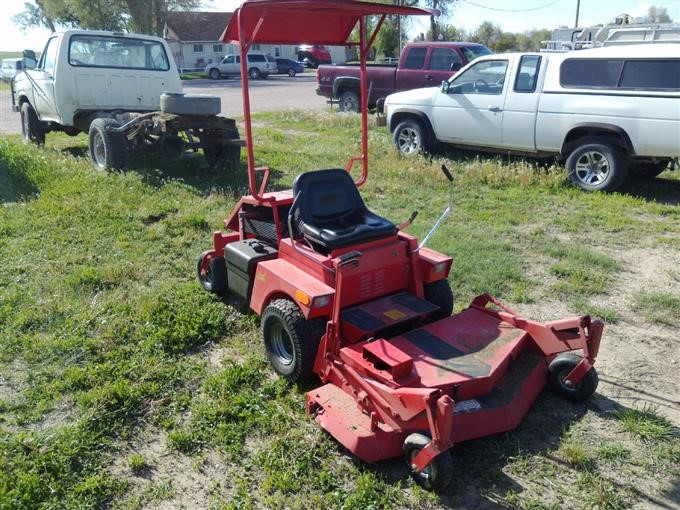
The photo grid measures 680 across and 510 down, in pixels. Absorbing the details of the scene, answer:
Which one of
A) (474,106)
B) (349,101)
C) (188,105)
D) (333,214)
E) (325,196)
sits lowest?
(333,214)

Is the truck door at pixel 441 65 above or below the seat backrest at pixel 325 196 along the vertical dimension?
above

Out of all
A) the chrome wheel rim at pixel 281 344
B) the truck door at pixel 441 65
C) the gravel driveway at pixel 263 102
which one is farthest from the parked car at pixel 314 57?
the chrome wheel rim at pixel 281 344

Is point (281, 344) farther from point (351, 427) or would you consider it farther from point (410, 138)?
point (410, 138)

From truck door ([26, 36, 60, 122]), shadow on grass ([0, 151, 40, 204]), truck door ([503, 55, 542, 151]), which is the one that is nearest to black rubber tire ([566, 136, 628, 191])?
truck door ([503, 55, 542, 151])

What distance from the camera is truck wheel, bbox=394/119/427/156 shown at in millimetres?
10719

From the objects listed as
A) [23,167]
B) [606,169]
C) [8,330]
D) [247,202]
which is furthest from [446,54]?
[8,330]

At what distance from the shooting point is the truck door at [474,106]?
9.65 metres

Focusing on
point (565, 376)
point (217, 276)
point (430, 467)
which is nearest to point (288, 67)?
point (217, 276)

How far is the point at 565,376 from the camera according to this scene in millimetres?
3922

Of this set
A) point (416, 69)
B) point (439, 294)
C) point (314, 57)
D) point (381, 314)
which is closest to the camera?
point (381, 314)

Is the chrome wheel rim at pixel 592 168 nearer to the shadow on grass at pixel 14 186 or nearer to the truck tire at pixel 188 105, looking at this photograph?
the truck tire at pixel 188 105

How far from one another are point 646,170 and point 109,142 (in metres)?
8.07

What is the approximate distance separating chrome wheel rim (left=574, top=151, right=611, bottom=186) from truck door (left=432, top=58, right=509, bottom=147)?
1412 mm

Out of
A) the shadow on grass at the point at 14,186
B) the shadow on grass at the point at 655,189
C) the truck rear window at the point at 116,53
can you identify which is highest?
A: the truck rear window at the point at 116,53
